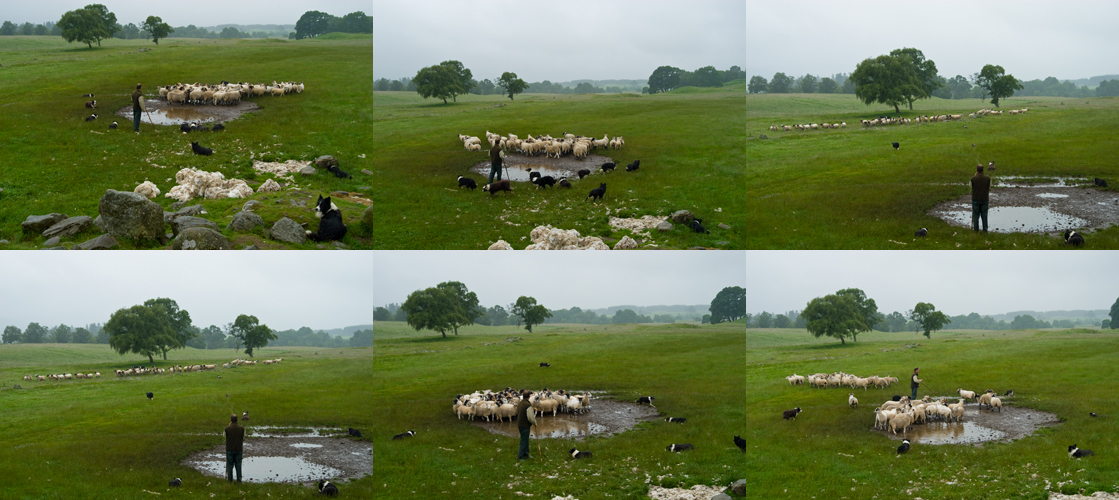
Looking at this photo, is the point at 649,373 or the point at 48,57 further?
the point at 48,57

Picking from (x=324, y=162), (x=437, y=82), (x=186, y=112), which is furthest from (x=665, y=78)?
(x=324, y=162)

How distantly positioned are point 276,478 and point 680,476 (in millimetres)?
13396

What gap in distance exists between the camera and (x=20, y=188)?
33.0 meters

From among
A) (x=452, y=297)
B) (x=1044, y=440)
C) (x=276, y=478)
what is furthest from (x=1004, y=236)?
(x=452, y=297)

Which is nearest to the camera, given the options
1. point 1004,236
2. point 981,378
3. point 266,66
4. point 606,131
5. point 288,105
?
point 1004,236

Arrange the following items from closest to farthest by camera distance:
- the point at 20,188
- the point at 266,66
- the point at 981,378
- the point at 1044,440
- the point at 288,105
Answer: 1. the point at 1044,440
2. the point at 20,188
3. the point at 981,378
4. the point at 288,105
5. the point at 266,66

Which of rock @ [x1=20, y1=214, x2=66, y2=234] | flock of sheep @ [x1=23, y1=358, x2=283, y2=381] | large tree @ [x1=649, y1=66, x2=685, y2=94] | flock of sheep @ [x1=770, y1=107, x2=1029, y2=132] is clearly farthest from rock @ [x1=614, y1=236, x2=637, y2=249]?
large tree @ [x1=649, y1=66, x2=685, y2=94]

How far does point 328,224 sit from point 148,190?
9709mm

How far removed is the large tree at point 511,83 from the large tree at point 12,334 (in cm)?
8375

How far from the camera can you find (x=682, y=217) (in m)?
32.3

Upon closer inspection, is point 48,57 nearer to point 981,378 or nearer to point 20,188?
point 20,188

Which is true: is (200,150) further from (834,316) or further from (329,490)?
(834,316)

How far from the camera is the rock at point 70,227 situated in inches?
1119

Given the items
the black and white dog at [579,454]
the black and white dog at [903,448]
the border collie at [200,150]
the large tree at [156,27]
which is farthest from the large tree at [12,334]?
the black and white dog at [903,448]
